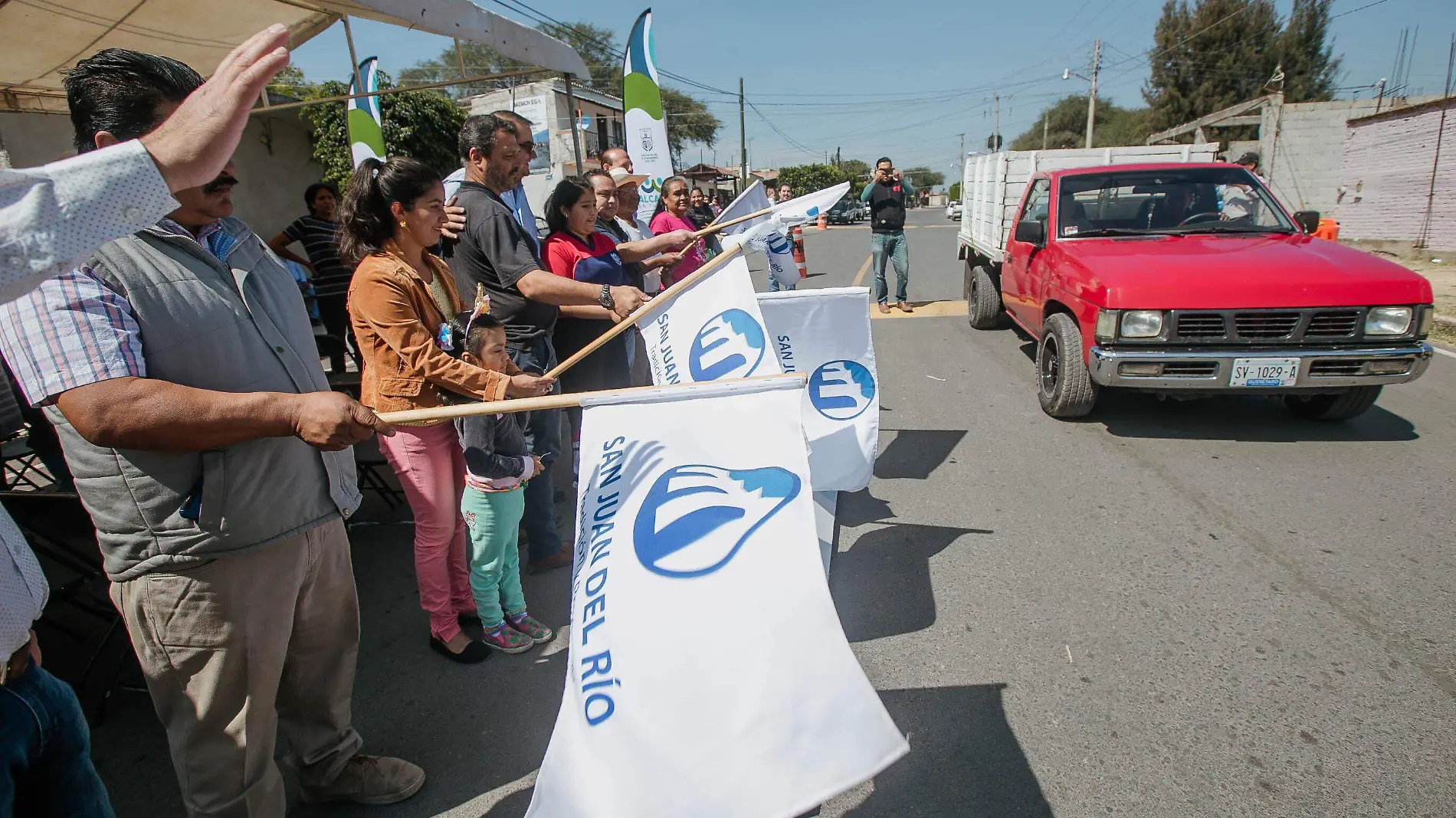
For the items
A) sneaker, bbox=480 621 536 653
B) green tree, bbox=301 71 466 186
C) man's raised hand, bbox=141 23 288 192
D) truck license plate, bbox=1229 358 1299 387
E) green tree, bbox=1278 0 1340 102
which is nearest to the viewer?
man's raised hand, bbox=141 23 288 192

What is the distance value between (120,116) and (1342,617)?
410 centimetres

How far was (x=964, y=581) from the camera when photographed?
10.7 ft

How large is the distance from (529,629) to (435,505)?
70 centimetres

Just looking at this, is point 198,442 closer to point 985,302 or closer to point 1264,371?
point 1264,371

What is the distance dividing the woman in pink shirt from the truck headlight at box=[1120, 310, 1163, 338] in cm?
276

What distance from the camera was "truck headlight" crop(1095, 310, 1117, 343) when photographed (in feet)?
15.0

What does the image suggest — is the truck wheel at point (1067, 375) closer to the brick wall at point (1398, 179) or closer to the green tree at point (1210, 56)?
the brick wall at point (1398, 179)

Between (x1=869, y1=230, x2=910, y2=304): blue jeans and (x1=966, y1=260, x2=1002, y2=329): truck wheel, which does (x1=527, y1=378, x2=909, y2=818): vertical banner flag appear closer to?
(x1=966, y1=260, x2=1002, y2=329): truck wheel

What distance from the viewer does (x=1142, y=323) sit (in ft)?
14.9

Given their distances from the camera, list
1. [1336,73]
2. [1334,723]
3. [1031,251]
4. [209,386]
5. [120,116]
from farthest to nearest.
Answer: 1. [1336,73]
2. [1031,251]
3. [1334,723]
4. [209,386]
5. [120,116]

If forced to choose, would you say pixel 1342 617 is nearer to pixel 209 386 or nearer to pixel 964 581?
pixel 964 581

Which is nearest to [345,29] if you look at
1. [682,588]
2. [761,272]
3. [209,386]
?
[209,386]

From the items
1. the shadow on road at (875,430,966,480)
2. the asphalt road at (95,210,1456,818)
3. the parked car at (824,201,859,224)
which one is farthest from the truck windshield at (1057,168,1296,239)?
the parked car at (824,201,859,224)

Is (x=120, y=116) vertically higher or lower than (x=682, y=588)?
higher
